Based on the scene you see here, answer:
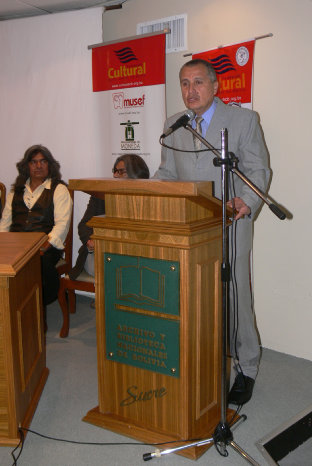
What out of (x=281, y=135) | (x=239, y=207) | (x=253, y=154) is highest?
(x=281, y=135)

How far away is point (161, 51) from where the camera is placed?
3.48 metres

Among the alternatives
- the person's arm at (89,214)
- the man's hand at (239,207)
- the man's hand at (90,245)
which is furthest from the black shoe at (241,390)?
the person's arm at (89,214)

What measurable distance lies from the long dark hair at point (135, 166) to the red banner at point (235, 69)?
777mm

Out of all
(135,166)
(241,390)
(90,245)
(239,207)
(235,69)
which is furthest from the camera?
(135,166)

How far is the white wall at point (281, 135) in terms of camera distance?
284cm

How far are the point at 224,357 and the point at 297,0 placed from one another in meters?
2.13

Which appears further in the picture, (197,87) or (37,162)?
(37,162)

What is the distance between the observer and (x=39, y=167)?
12.5ft

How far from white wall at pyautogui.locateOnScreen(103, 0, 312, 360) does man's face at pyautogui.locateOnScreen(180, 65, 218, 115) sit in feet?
2.66

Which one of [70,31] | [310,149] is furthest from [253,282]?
[70,31]

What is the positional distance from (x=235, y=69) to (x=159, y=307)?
1863mm

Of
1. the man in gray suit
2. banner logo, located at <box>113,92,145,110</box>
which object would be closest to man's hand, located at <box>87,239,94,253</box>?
the man in gray suit

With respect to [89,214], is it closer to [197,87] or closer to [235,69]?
[235,69]

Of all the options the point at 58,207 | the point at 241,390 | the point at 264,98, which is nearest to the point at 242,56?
the point at 264,98
